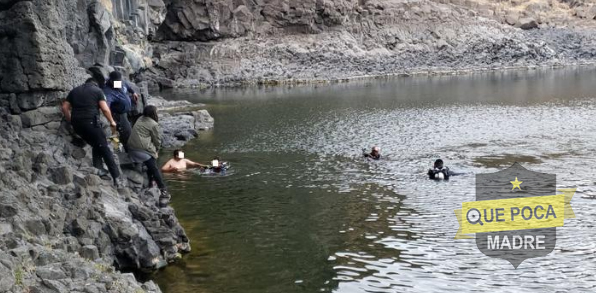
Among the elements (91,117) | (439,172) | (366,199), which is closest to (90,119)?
(91,117)

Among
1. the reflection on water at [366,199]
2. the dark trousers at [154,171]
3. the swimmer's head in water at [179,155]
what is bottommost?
the reflection on water at [366,199]

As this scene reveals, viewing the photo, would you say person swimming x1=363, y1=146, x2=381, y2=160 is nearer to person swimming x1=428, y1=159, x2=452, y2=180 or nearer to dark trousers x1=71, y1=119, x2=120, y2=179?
person swimming x1=428, y1=159, x2=452, y2=180

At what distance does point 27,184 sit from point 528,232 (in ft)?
37.4

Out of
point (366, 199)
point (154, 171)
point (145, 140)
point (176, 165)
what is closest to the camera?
point (145, 140)

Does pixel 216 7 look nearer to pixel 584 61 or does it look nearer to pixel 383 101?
pixel 383 101

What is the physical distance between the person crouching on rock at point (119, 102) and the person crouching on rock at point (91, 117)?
58.5 inches

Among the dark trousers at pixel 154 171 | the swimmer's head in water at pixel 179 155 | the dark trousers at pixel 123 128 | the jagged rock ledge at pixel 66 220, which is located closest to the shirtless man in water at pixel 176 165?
the swimmer's head in water at pixel 179 155

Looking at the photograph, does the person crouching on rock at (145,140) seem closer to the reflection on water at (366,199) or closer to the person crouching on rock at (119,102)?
the person crouching on rock at (119,102)

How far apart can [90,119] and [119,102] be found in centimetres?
212

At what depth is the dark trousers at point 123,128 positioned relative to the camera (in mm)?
15984

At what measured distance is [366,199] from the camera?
60.5 ft

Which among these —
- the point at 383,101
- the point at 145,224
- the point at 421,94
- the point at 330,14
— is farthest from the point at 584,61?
the point at 145,224

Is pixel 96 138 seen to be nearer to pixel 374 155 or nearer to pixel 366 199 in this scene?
pixel 366 199

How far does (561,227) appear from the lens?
591 inches
